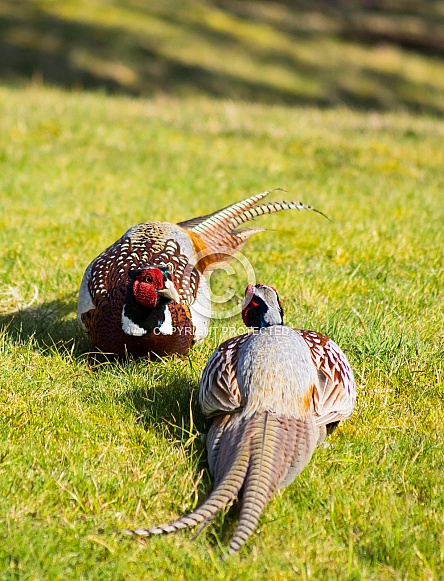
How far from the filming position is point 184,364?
14.4 feet

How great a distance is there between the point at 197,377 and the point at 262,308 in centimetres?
53

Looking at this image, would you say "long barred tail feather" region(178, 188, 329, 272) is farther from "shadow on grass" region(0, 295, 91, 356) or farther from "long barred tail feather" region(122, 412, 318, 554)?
"long barred tail feather" region(122, 412, 318, 554)

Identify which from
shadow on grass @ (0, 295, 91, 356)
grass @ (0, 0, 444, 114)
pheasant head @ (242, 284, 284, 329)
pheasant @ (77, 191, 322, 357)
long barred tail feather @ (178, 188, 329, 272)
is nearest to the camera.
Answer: pheasant head @ (242, 284, 284, 329)

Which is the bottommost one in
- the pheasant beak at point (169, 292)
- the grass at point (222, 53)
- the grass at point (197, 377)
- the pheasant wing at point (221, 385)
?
the grass at point (222, 53)

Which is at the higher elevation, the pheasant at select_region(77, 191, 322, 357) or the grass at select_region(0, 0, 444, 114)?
the pheasant at select_region(77, 191, 322, 357)

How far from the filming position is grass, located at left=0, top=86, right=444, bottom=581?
9.72ft

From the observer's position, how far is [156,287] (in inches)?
164

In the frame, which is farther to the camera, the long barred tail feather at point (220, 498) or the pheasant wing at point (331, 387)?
the pheasant wing at point (331, 387)

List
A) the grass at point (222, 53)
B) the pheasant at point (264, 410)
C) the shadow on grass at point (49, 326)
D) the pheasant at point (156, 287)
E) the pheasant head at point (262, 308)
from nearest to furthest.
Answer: the pheasant at point (264, 410) < the pheasant head at point (262, 308) < the pheasant at point (156, 287) < the shadow on grass at point (49, 326) < the grass at point (222, 53)

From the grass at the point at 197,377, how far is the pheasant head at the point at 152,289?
0.39 m

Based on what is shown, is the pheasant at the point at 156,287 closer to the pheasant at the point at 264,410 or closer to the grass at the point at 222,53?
the pheasant at the point at 264,410

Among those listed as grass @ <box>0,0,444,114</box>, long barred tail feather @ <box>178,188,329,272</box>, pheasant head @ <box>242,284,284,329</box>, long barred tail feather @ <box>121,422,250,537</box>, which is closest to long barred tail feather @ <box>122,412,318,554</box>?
long barred tail feather @ <box>121,422,250,537</box>

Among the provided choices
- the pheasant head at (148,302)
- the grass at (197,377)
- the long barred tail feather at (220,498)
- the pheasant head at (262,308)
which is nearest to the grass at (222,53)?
the grass at (197,377)

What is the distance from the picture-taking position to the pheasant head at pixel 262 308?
162 inches
